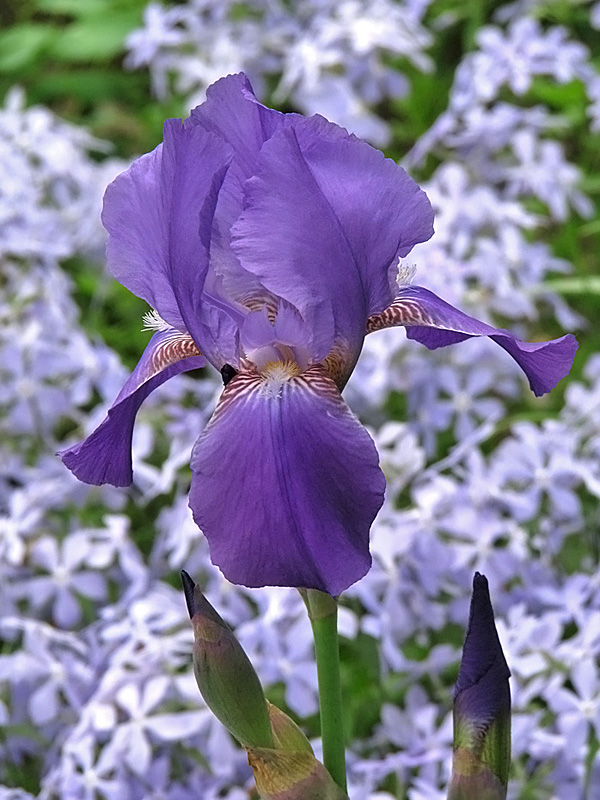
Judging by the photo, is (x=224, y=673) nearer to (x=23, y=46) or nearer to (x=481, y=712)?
(x=481, y=712)

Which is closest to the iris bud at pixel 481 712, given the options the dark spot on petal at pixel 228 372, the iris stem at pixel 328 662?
the iris stem at pixel 328 662

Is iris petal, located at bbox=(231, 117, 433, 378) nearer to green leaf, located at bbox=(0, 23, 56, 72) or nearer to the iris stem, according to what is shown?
the iris stem

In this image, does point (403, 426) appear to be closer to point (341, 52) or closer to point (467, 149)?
point (467, 149)

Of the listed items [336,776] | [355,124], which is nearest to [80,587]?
[336,776]

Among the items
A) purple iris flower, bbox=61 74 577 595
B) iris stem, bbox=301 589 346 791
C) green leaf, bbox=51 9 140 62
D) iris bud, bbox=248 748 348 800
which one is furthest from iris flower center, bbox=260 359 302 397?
green leaf, bbox=51 9 140 62

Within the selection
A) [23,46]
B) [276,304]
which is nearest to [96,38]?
[23,46]

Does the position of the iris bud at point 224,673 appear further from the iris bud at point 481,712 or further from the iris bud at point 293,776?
the iris bud at point 481,712
